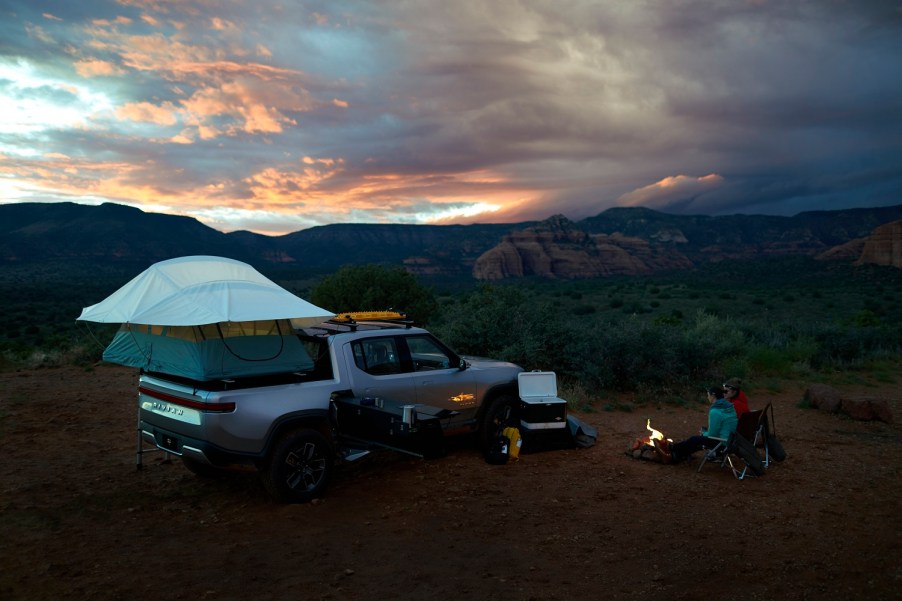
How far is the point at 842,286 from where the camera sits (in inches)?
2125

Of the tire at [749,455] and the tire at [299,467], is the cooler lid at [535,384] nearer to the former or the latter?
the tire at [749,455]

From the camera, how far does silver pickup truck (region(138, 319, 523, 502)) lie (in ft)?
21.0

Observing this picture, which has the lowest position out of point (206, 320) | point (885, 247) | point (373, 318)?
point (885, 247)

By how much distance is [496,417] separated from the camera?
882cm

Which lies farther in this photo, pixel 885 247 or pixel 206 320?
pixel 885 247

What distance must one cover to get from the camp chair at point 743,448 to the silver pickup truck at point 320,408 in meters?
3.30

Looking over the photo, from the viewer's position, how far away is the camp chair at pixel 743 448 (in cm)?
792

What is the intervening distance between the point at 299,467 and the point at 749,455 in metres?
5.55

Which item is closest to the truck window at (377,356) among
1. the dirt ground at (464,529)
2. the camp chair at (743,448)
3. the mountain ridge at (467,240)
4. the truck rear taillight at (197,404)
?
the dirt ground at (464,529)

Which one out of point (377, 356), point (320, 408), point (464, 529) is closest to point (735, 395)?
point (464, 529)

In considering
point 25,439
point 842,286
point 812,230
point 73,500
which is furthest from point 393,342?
point 812,230

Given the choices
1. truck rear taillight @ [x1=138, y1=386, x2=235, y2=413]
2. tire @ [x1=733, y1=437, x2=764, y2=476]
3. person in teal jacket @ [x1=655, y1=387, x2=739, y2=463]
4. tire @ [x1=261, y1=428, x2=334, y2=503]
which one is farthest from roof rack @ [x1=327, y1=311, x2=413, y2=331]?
tire @ [x1=733, y1=437, x2=764, y2=476]

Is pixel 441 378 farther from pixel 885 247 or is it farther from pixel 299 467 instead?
pixel 885 247

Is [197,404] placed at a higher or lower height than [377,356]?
lower
